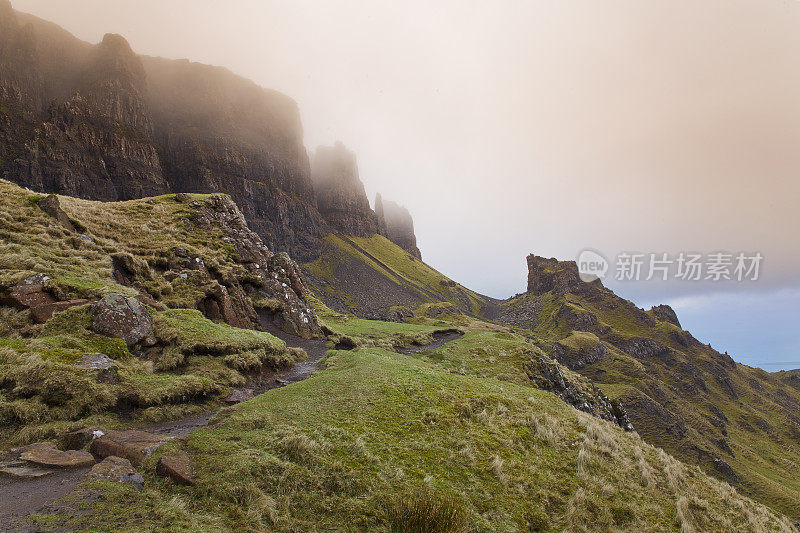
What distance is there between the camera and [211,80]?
177500 mm

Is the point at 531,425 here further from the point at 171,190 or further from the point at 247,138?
the point at 247,138

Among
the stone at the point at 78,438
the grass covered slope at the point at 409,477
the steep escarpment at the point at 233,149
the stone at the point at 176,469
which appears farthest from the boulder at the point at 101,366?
the steep escarpment at the point at 233,149

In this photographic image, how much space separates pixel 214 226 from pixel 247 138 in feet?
524

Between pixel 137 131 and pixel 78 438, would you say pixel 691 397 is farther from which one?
pixel 137 131

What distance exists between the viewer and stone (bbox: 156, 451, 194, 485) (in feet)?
25.7

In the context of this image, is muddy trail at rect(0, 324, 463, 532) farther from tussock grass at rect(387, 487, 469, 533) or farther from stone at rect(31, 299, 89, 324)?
stone at rect(31, 299, 89, 324)

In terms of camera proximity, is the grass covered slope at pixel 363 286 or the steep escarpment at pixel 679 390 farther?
the grass covered slope at pixel 363 286

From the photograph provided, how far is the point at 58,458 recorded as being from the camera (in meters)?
8.11

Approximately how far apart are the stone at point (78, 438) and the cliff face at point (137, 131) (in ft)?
432

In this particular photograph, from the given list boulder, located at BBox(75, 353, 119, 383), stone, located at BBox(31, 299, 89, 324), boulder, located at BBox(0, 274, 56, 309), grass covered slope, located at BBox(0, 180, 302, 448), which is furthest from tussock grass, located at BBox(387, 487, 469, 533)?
boulder, located at BBox(0, 274, 56, 309)

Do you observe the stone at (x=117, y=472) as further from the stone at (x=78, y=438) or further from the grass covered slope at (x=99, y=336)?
the grass covered slope at (x=99, y=336)

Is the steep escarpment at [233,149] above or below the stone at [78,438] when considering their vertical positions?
above

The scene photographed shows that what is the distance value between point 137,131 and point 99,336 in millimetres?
159695

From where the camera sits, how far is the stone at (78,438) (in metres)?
9.29
